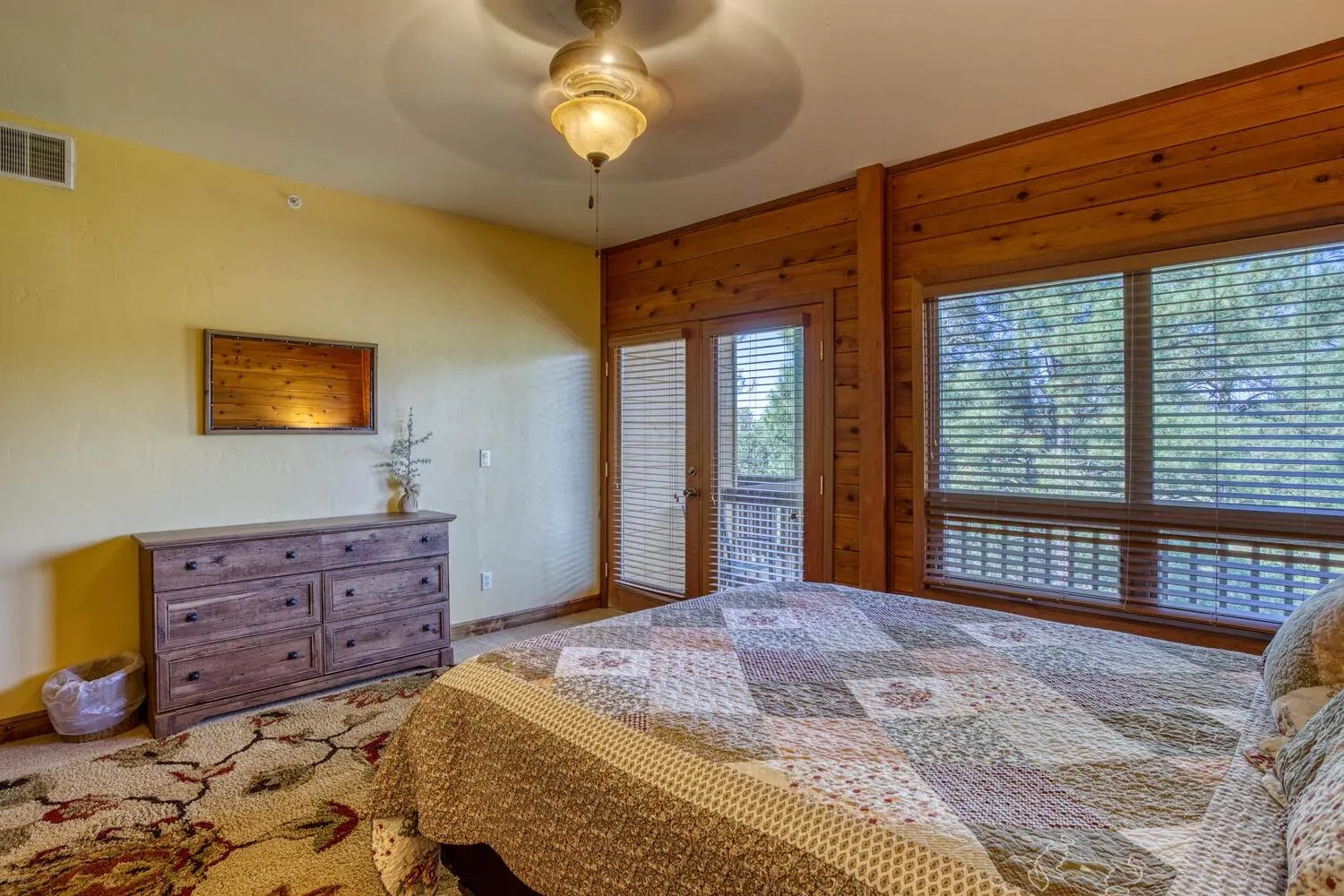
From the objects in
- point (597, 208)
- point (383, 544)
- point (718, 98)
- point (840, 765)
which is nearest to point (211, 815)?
point (383, 544)

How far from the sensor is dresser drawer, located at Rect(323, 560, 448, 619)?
3369 mm

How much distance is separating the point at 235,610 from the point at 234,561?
0.71ft

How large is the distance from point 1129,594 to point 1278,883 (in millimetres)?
2237

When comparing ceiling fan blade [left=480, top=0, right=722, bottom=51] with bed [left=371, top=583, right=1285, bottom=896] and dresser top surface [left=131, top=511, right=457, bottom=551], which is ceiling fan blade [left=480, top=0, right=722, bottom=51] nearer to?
bed [left=371, top=583, right=1285, bottom=896]

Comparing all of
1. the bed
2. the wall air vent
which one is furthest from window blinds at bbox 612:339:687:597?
the wall air vent

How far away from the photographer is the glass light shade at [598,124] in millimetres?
2275

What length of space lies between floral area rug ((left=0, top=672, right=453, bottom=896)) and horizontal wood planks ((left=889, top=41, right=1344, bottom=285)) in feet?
10.3

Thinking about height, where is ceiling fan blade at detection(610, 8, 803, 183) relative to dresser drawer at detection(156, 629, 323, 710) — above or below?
above

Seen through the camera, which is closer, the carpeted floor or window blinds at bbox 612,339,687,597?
the carpeted floor

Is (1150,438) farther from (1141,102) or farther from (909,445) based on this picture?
(1141,102)

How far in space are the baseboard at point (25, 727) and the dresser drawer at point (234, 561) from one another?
2.60ft

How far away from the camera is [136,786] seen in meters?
2.49

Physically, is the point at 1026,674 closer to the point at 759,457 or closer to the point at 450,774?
the point at 450,774

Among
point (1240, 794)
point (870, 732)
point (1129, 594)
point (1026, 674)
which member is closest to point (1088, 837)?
point (1240, 794)
